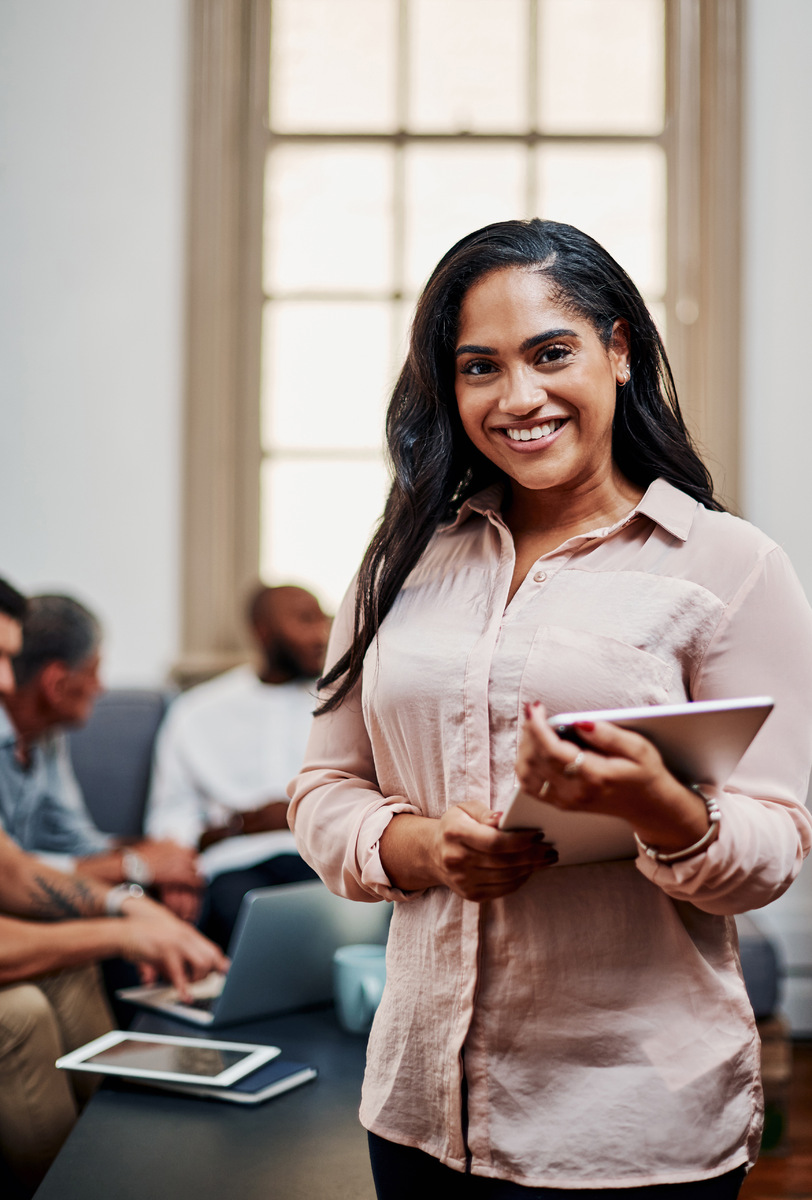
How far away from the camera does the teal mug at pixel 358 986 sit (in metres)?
1.48

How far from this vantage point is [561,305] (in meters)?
1.04

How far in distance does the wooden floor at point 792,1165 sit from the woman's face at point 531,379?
1.81 meters

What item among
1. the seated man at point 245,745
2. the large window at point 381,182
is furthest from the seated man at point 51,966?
the large window at point 381,182

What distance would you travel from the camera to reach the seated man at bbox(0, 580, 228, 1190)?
1571 millimetres

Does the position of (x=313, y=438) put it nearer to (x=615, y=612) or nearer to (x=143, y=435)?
(x=143, y=435)

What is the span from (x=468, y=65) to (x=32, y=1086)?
3180 mm

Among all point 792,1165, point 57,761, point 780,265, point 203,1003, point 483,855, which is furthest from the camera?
point 780,265

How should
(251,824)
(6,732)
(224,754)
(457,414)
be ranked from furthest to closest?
(224,754) < (251,824) < (6,732) < (457,414)

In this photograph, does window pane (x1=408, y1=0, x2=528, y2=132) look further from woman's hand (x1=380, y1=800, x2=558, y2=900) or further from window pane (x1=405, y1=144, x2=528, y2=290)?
woman's hand (x1=380, y1=800, x2=558, y2=900)

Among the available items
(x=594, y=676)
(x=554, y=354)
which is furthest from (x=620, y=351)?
(x=594, y=676)

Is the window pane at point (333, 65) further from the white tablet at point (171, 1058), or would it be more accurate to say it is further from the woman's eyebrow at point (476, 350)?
the white tablet at point (171, 1058)

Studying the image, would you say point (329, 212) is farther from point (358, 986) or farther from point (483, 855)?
point (483, 855)

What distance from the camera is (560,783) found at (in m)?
0.75

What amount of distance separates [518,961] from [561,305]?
0.61m
